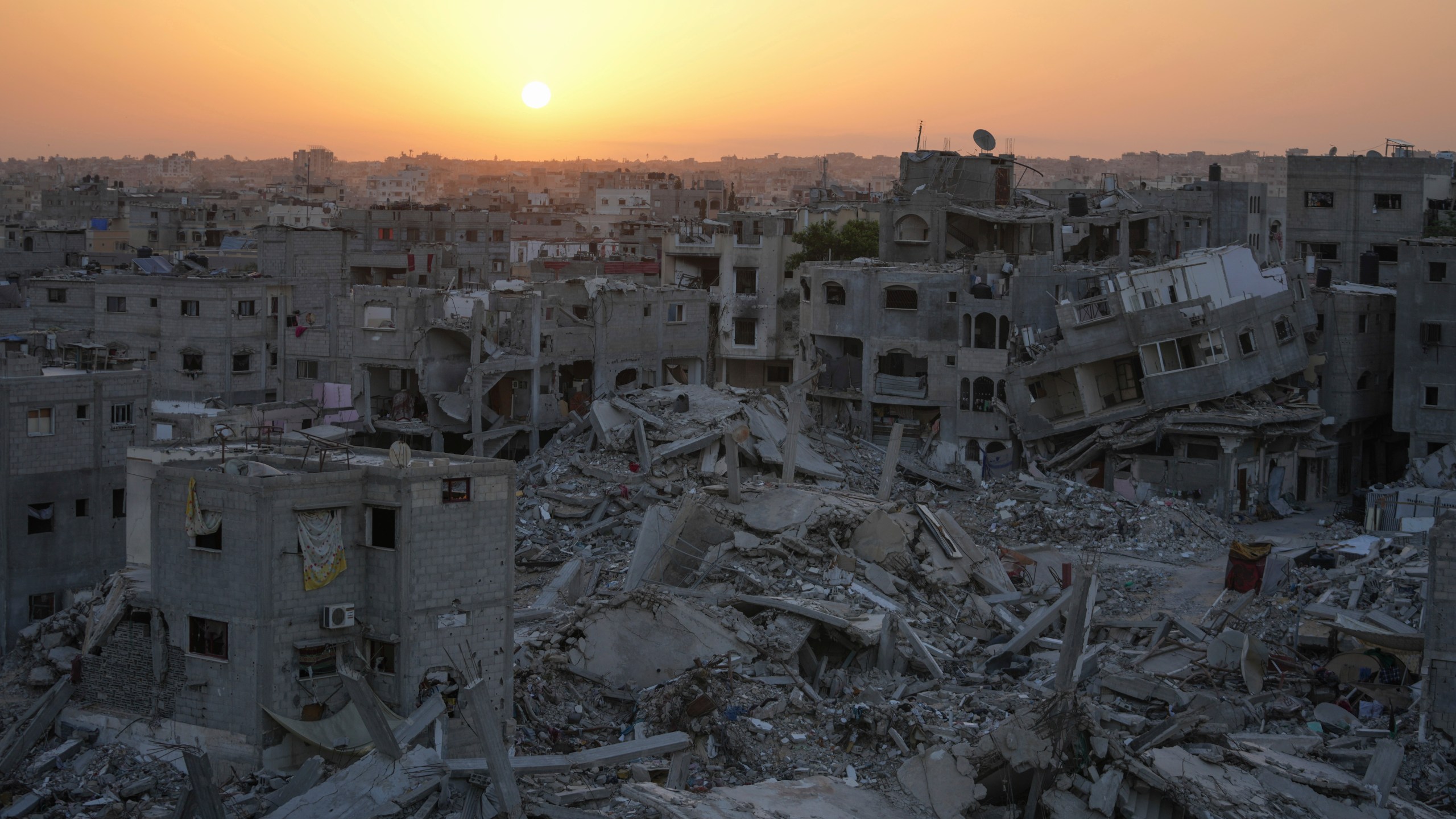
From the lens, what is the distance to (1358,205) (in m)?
48.6

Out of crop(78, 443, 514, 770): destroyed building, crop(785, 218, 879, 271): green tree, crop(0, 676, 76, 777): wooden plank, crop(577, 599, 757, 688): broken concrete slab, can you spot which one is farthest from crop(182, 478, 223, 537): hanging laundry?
crop(785, 218, 879, 271): green tree

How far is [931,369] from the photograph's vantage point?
42125mm

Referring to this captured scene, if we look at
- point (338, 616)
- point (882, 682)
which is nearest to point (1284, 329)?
point (882, 682)

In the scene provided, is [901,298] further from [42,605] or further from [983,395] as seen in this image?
[42,605]

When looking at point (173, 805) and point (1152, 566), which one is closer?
point (173, 805)

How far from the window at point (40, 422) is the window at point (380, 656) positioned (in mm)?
11173

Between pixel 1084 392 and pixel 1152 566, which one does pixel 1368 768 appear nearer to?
pixel 1152 566

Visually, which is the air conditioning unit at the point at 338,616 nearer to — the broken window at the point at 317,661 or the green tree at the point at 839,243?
the broken window at the point at 317,661

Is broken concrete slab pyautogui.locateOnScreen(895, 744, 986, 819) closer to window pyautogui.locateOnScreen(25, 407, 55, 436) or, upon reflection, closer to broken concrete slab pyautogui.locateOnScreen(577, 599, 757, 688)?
broken concrete slab pyautogui.locateOnScreen(577, 599, 757, 688)

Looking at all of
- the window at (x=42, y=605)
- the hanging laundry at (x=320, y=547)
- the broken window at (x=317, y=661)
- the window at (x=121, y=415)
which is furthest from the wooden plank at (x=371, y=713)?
the window at (x=121, y=415)

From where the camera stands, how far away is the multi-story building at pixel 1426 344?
36.6 m

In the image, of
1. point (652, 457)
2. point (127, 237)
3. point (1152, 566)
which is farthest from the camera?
point (127, 237)

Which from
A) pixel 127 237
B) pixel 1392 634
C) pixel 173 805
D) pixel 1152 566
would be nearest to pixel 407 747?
pixel 173 805

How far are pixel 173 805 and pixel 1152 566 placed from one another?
20.1m
